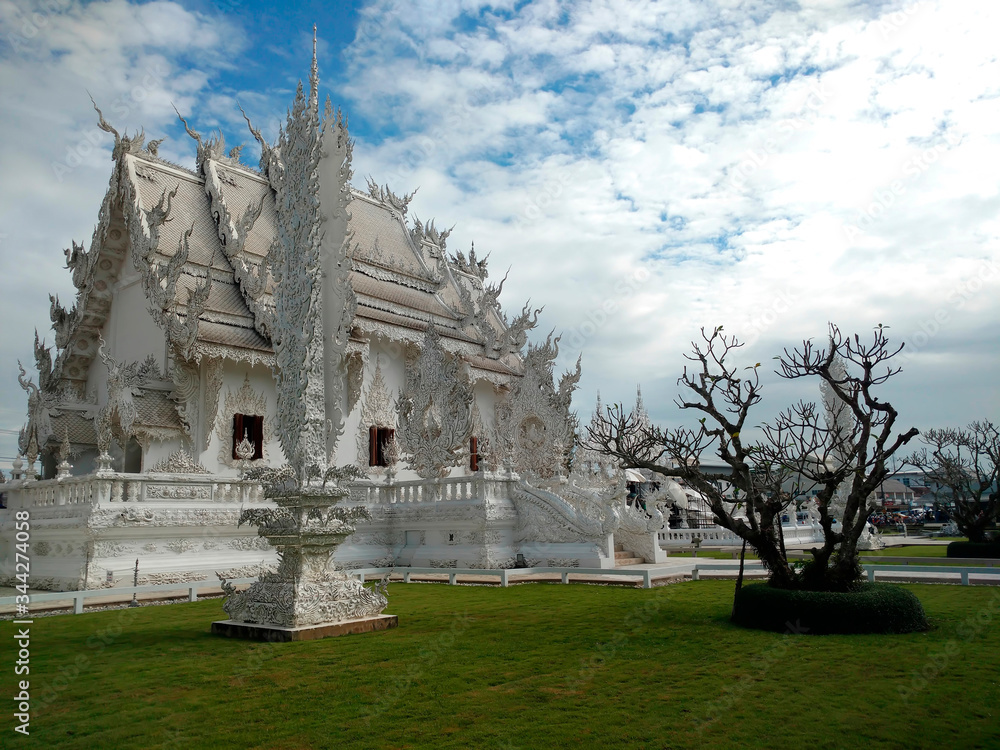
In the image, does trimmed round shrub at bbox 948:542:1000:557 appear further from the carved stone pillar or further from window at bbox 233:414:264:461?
window at bbox 233:414:264:461

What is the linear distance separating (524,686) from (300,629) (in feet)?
8.60

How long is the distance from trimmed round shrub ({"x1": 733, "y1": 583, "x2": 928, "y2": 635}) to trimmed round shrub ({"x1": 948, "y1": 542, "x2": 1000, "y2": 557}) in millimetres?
10722

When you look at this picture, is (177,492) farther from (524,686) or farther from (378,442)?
(524,686)

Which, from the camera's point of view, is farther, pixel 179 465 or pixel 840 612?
pixel 179 465

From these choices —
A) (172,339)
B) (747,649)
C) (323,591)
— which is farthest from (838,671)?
(172,339)

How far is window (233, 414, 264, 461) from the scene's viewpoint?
53.4ft

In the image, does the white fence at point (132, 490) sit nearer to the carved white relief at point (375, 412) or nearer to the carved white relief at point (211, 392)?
the carved white relief at point (211, 392)

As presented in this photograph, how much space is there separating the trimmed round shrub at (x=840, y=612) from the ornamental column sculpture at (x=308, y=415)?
3900 mm

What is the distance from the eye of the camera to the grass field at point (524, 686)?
4227 mm

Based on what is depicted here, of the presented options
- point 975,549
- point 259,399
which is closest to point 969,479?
point 975,549

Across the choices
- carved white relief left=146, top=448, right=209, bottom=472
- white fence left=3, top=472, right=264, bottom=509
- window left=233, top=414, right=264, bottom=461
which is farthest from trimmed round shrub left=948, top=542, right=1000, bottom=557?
carved white relief left=146, top=448, right=209, bottom=472

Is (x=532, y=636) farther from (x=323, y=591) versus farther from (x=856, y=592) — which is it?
(x=856, y=592)

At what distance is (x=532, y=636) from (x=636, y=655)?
133 cm

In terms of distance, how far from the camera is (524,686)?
534 cm
